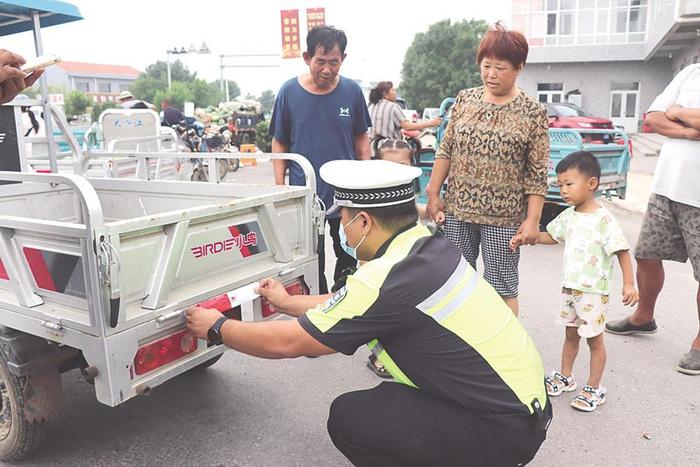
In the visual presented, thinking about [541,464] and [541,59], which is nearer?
[541,464]

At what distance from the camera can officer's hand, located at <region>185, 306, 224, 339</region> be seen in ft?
7.19

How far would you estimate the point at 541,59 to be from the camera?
2741cm

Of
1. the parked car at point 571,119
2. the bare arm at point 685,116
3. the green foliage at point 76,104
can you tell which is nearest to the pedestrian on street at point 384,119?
the bare arm at point 685,116

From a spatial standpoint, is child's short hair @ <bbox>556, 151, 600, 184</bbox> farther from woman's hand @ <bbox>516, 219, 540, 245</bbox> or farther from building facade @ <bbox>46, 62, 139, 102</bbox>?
building facade @ <bbox>46, 62, 139, 102</bbox>

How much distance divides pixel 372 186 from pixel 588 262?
1.57 meters

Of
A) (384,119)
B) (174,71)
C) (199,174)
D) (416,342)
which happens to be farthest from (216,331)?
(174,71)

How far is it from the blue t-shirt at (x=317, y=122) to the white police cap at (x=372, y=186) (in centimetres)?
149

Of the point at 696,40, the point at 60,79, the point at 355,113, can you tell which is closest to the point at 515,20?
the point at 696,40

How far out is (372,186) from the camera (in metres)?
1.97

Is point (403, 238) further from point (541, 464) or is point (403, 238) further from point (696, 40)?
point (696, 40)

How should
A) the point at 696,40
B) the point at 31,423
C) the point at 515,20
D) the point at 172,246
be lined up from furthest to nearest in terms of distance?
the point at 515,20 → the point at 696,40 → the point at 31,423 → the point at 172,246

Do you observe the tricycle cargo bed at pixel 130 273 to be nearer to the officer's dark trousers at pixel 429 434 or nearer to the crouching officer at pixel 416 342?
the crouching officer at pixel 416 342

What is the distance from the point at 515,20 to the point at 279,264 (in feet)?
91.0

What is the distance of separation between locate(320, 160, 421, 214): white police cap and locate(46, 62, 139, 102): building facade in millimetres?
84040
